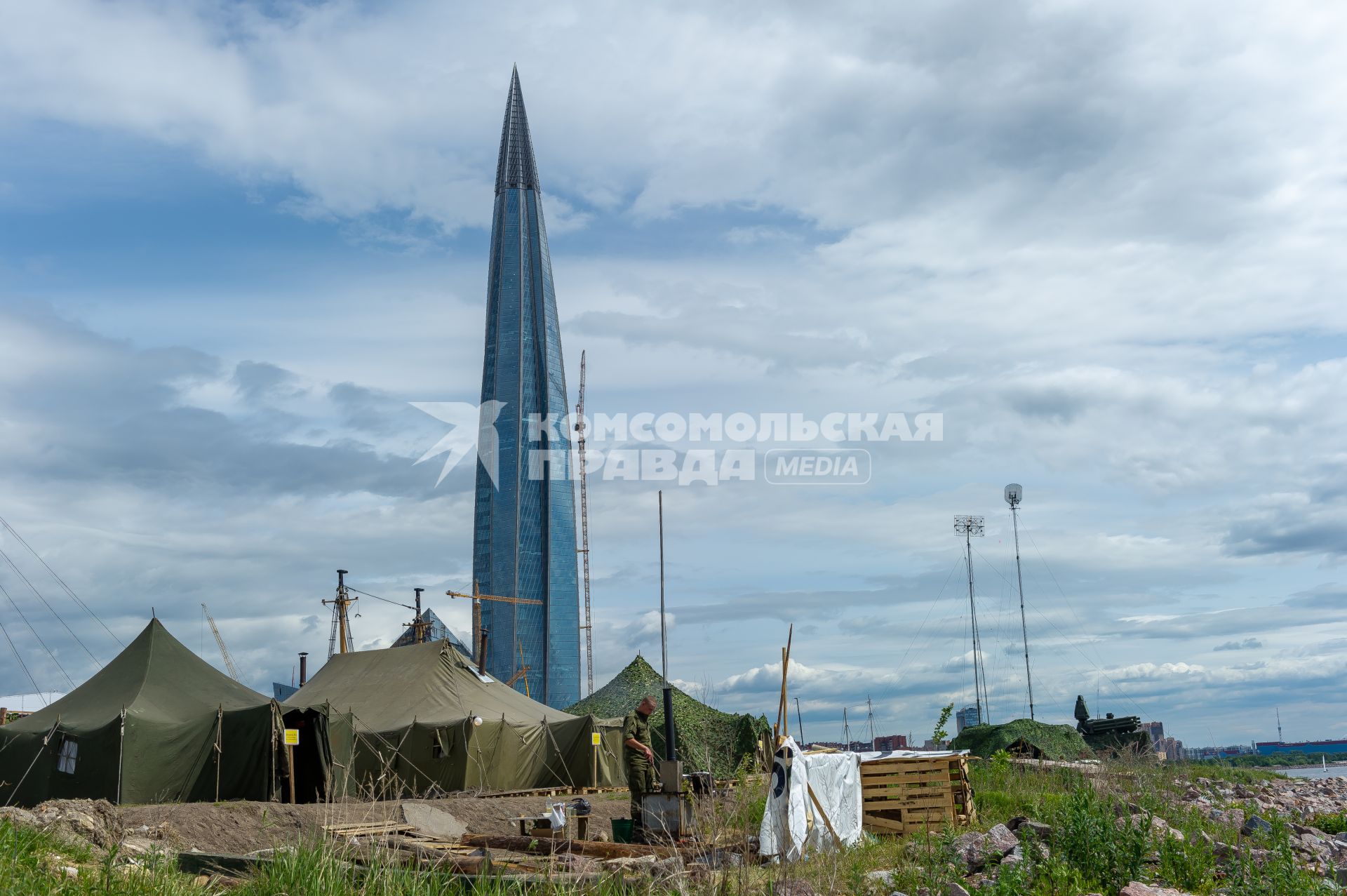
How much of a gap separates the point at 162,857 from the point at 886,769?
10.6m

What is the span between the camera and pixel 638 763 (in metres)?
13.9

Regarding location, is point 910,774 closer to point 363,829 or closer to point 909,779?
point 909,779

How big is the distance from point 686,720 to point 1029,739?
13898 mm

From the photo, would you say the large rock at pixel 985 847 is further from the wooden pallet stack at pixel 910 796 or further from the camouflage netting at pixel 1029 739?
the camouflage netting at pixel 1029 739

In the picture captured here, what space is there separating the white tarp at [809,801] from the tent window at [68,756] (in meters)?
17.0

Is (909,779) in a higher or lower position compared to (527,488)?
lower

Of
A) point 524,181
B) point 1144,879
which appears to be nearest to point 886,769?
point 1144,879

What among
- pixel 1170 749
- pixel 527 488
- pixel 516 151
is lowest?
pixel 1170 749

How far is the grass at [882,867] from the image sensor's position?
27.4 feet

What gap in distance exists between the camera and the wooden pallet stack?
16.5m

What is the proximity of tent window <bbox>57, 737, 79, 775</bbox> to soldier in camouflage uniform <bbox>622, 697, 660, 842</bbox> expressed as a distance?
14767 millimetres

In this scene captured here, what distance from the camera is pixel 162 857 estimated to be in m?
9.83

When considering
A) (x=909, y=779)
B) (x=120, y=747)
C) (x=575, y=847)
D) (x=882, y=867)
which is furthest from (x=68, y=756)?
(x=882, y=867)

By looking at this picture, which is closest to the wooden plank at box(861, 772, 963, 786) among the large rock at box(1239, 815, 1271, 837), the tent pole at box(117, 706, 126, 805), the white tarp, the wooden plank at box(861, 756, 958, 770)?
the wooden plank at box(861, 756, 958, 770)
